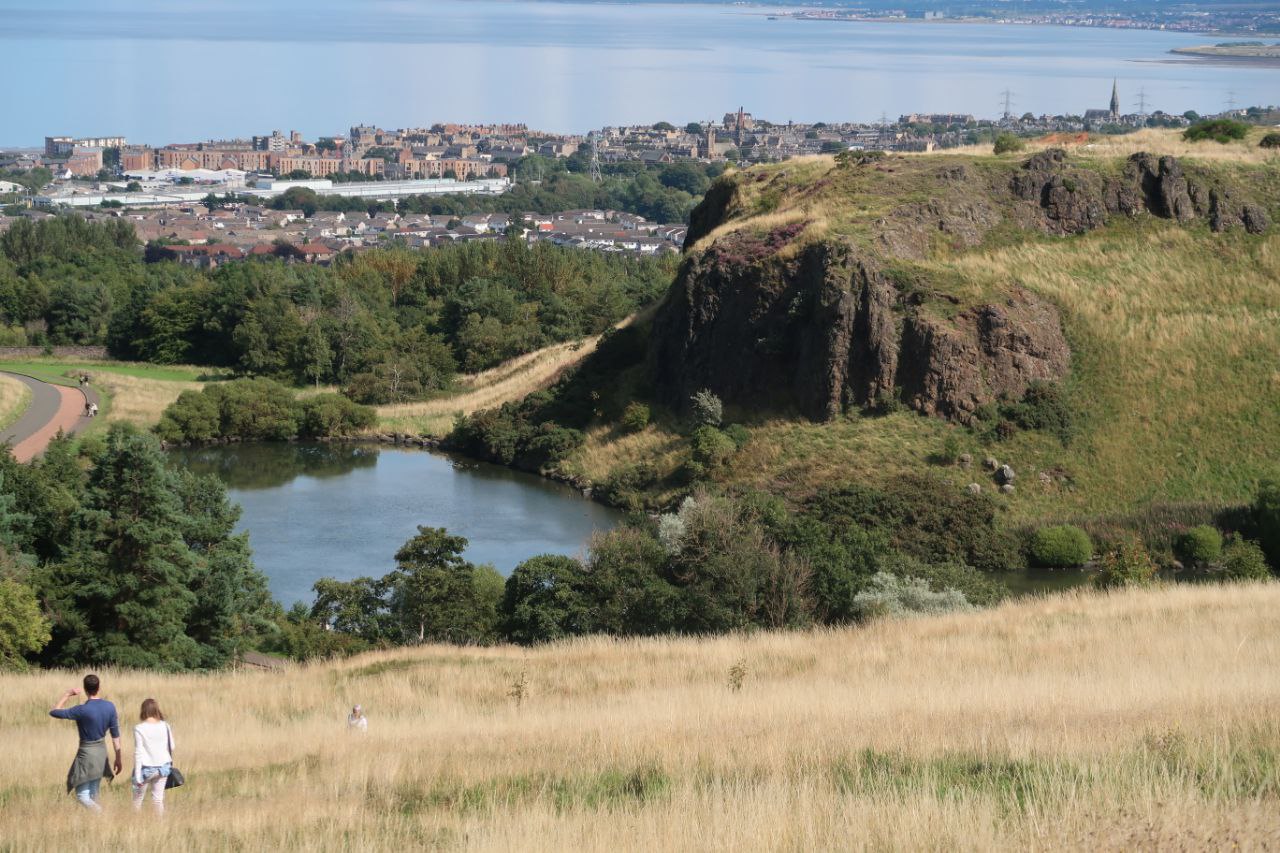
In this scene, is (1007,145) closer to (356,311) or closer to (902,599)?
(902,599)

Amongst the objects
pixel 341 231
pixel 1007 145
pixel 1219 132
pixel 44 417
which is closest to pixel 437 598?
pixel 44 417

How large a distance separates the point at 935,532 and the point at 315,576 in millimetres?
15229

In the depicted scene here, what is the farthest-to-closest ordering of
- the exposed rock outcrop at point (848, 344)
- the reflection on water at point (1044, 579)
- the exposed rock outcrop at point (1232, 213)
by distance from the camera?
the exposed rock outcrop at point (1232, 213) → the exposed rock outcrop at point (848, 344) → the reflection on water at point (1044, 579)

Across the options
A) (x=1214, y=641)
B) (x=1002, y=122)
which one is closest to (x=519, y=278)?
(x=1214, y=641)

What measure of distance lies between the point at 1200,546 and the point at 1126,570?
7794 mm

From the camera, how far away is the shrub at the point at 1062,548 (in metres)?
36.8

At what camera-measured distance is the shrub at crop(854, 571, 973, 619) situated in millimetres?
26453

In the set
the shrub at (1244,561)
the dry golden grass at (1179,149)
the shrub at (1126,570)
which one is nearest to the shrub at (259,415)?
the dry golden grass at (1179,149)

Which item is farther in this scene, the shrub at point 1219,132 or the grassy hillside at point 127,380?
the grassy hillside at point 127,380

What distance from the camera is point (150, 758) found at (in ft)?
38.7

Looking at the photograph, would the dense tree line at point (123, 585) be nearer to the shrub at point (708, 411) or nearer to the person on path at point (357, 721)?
the person on path at point (357, 721)

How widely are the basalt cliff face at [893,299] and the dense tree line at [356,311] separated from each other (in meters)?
16.0

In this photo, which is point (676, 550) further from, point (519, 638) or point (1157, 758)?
point (1157, 758)

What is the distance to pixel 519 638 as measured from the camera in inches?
1068
